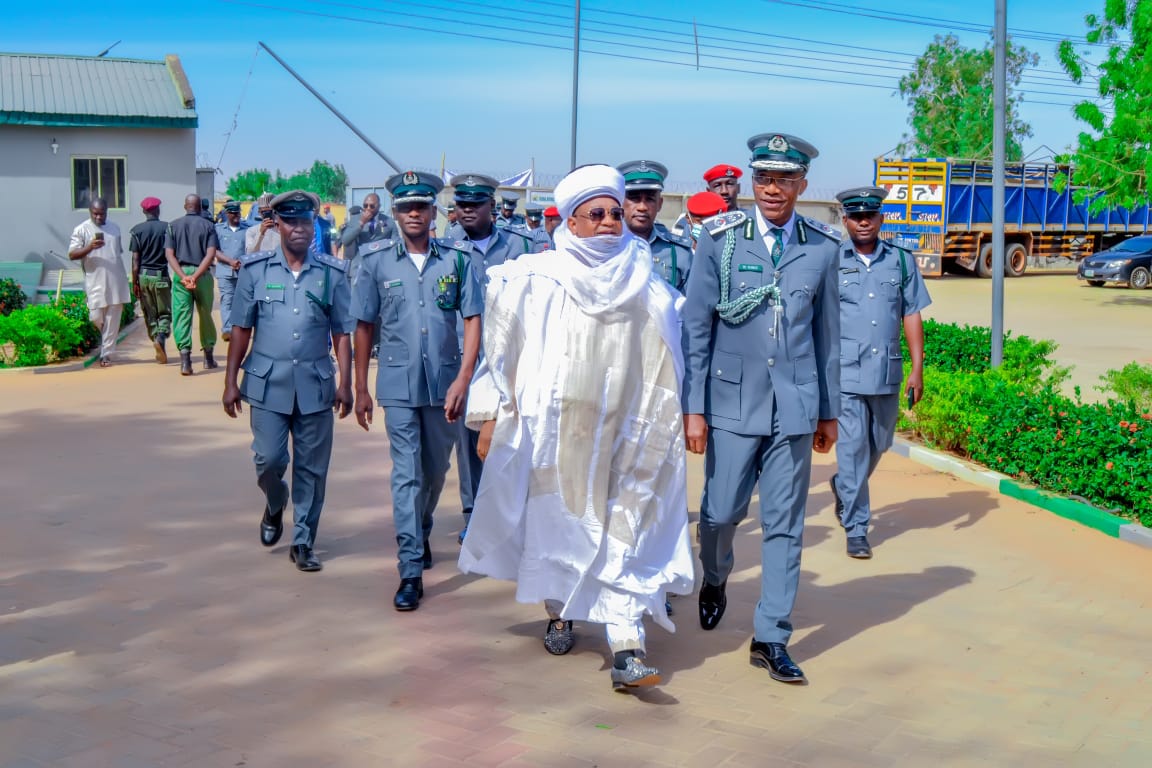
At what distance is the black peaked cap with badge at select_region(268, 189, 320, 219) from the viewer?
21.5 feet

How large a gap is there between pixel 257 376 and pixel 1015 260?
3197 cm

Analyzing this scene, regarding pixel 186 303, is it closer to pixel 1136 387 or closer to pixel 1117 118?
pixel 1136 387

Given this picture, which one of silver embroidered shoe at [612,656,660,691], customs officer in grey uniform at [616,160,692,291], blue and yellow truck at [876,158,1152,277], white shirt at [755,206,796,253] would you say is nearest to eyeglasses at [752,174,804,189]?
white shirt at [755,206,796,253]

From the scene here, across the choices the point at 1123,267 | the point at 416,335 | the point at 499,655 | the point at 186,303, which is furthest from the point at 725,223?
the point at 1123,267

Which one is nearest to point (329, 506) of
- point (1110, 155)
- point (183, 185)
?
point (183, 185)

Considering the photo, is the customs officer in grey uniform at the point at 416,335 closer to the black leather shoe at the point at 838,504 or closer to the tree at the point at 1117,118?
the black leather shoe at the point at 838,504

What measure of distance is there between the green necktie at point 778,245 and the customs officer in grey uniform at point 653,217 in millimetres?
1637

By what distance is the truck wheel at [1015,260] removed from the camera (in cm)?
3506

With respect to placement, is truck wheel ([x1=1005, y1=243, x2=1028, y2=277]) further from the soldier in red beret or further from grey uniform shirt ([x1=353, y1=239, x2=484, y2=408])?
grey uniform shirt ([x1=353, y1=239, x2=484, y2=408])

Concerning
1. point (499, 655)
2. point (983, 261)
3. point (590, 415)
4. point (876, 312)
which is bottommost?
point (499, 655)

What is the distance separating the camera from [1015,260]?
3528cm

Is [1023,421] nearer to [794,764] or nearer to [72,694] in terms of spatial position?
[794,764]

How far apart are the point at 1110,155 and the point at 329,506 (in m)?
20.5

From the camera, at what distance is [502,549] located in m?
5.31
